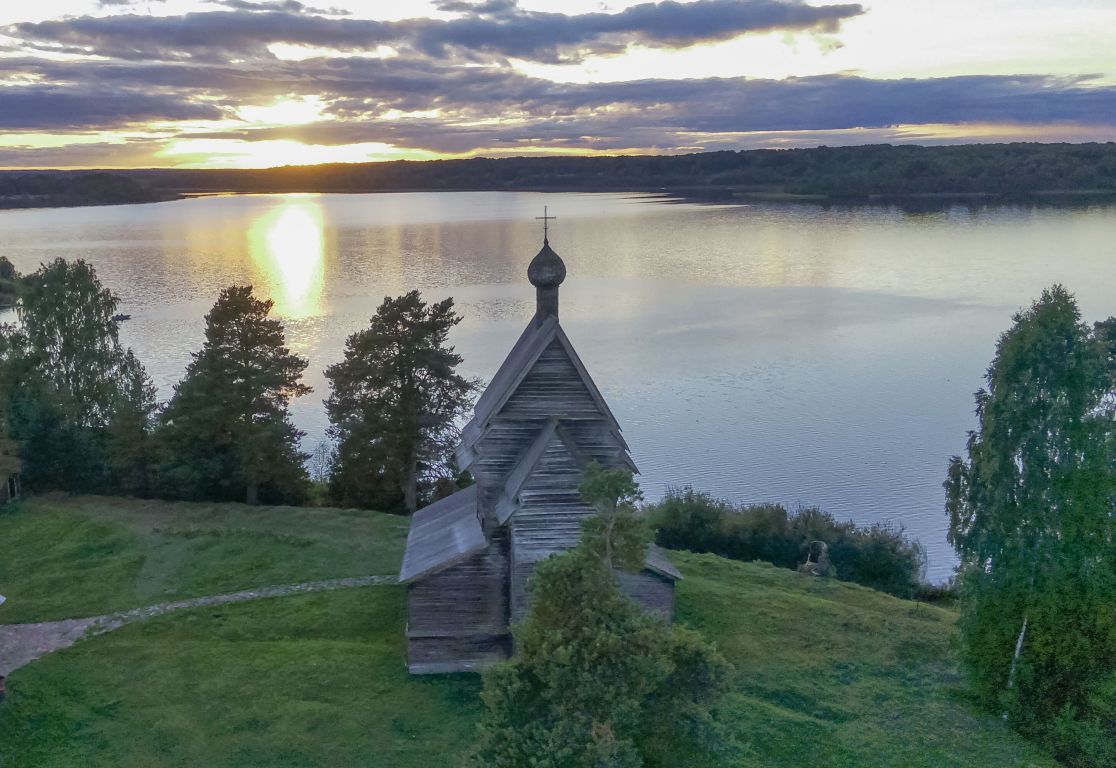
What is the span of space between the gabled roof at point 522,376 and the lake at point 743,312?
17178 millimetres

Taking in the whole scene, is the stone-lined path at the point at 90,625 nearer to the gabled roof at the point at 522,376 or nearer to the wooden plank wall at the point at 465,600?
the wooden plank wall at the point at 465,600

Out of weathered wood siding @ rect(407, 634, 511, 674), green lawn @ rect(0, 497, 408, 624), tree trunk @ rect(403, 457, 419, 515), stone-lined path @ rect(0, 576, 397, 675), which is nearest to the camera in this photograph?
weathered wood siding @ rect(407, 634, 511, 674)

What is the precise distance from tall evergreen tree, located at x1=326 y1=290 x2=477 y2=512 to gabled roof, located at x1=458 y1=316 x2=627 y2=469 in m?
11.9

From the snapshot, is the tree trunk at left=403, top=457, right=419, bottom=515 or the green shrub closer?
the green shrub

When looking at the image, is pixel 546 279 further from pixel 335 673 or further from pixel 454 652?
pixel 335 673

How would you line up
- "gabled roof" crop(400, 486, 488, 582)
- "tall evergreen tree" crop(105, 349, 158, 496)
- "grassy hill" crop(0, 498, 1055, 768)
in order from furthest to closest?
1. "tall evergreen tree" crop(105, 349, 158, 496)
2. "gabled roof" crop(400, 486, 488, 582)
3. "grassy hill" crop(0, 498, 1055, 768)

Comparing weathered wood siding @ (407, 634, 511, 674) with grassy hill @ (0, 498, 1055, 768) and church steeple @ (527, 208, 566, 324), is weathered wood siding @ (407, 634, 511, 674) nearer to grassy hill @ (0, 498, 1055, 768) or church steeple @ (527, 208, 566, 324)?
grassy hill @ (0, 498, 1055, 768)

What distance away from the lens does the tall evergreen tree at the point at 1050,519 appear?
16.0 m

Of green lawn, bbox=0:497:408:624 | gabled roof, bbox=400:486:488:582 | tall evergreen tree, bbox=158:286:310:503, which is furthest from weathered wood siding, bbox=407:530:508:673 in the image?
tall evergreen tree, bbox=158:286:310:503

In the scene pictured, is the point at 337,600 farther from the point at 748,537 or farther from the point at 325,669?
the point at 748,537

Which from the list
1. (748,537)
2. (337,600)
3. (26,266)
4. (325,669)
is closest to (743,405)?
(748,537)

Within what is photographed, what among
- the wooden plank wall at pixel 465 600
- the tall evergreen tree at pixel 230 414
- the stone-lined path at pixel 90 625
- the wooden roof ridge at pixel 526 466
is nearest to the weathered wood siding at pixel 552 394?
the wooden roof ridge at pixel 526 466

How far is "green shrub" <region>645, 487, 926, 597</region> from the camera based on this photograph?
28.6m

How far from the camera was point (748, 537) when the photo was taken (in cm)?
3002
